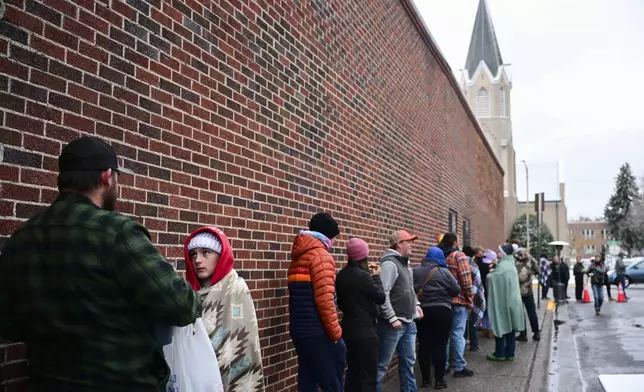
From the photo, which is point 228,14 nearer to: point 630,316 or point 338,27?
point 338,27

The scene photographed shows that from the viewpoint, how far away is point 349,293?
5785 millimetres

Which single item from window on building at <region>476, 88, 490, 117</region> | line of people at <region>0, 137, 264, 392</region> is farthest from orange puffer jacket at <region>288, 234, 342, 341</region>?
window on building at <region>476, 88, 490, 117</region>

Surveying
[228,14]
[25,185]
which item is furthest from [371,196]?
[25,185]

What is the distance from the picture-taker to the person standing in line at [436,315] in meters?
7.92

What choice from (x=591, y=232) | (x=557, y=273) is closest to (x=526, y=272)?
(x=557, y=273)

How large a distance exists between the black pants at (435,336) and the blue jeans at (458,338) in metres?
0.81

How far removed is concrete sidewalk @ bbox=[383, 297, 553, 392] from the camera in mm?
8008

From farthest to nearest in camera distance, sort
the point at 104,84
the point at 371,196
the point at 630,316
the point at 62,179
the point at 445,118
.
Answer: the point at 630,316
the point at 445,118
the point at 371,196
the point at 104,84
the point at 62,179

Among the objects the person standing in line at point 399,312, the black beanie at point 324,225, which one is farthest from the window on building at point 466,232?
the black beanie at point 324,225

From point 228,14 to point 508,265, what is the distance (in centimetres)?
697

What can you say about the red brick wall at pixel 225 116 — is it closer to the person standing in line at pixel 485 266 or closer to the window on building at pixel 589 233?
the person standing in line at pixel 485 266

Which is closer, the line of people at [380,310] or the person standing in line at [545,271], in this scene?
the line of people at [380,310]

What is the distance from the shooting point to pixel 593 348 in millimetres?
11984

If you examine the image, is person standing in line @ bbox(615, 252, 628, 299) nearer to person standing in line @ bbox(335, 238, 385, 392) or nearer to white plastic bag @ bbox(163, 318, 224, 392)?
person standing in line @ bbox(335, 238, 385, 392)
